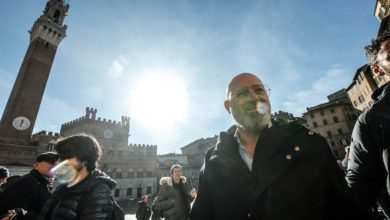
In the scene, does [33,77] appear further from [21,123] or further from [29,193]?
[29,193]

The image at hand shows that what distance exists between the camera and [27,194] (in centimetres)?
320

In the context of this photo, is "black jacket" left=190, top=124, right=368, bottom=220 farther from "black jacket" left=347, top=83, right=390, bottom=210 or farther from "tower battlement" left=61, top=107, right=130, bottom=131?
"tower battlement" left=61, top=107, right=130, bottom=131

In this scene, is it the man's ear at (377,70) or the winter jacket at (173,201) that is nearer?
the man's ear at (377,70)

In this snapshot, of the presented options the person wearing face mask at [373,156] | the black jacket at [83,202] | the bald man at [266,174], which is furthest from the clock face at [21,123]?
the person wearing face mask at [373,156]

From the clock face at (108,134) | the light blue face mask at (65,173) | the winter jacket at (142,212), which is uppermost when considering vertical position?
the clock face at (108,134)

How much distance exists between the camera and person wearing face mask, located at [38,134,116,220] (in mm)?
2205

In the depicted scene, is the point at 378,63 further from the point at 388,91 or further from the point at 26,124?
the point at 26,124

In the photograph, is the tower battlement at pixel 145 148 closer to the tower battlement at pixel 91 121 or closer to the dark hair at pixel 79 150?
the tower battlement at pixel 91 121

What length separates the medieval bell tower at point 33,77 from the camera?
22453 mm

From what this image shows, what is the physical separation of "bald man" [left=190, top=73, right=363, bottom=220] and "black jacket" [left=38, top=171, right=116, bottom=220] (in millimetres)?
1170

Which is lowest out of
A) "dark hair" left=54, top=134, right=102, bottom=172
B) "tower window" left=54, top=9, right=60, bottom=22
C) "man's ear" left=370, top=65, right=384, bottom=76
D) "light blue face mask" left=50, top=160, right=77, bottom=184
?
"light blue face mask" left=50, top=160, right=77, bottom=184

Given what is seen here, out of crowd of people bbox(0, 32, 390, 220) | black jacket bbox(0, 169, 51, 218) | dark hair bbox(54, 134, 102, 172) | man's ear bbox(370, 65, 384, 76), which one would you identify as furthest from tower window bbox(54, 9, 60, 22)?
man's ear bbox(370, 65, 384, 76)

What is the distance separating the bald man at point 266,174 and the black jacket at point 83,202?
1170 millimetres

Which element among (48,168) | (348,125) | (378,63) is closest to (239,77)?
(378,63)
